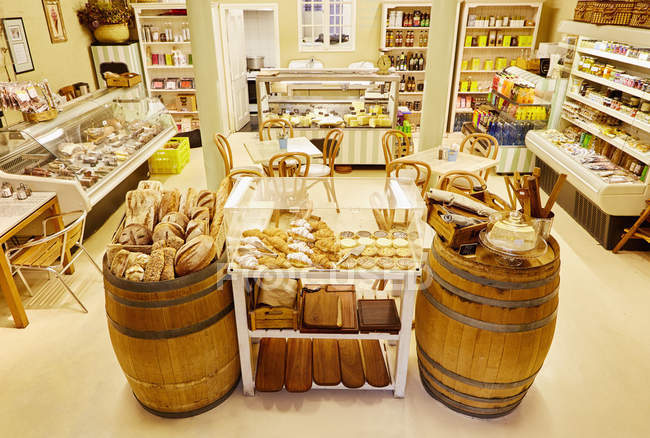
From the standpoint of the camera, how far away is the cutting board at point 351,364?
9.47ft

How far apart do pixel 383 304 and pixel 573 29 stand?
4.88 metres

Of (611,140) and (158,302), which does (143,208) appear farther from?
(611,140)

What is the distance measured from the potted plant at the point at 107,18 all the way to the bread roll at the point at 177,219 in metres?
6.35

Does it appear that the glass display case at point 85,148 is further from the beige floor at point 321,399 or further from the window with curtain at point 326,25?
the window with curtain at point 326,25

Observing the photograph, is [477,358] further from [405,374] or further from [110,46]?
[110,46]

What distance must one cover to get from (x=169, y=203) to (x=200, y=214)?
27 cm

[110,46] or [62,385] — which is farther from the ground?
[110,46]

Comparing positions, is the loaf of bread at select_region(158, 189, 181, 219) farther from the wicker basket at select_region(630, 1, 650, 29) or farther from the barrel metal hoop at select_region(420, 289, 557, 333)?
the wicker basket at select_region(630, 1, 650, 29)

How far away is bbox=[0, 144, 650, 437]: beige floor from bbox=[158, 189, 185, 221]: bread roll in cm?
118

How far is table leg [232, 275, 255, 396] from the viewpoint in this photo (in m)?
2.60

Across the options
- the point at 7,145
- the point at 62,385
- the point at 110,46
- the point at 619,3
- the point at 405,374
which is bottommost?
the point at 62,385

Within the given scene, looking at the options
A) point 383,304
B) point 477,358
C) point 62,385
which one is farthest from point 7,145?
point 477,358

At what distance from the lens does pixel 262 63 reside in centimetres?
1191

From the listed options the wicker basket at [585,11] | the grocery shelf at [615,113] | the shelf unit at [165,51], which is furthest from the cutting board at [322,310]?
the shelf unit at [165,51]
